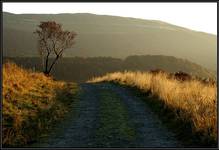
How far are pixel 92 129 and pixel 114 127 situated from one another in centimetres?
69

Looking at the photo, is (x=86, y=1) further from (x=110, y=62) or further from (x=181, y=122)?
(x=110, y=62)

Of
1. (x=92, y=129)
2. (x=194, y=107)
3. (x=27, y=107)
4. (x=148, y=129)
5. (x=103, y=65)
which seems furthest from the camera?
(x=103, y=65)

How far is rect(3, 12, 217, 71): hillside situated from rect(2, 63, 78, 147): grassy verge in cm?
11240

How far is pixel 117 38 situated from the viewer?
17300 centimetres

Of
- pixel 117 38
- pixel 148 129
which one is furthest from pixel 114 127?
pixel 117 38

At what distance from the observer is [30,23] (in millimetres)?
179750

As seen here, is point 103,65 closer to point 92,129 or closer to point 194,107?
point 194,107

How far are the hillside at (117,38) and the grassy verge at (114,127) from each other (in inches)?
4563

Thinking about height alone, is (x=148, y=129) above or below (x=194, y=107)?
below

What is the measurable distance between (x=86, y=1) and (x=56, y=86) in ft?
Result: 43.2

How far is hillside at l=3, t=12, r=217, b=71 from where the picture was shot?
149 meters

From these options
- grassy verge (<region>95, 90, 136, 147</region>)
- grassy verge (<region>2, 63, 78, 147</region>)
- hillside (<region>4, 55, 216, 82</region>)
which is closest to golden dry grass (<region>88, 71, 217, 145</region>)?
grassy verge (<region>95, 90, 136, 147</region>)

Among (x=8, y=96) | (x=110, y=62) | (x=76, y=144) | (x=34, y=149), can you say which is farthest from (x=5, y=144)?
(x=110, y=62)

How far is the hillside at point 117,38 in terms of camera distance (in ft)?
488
